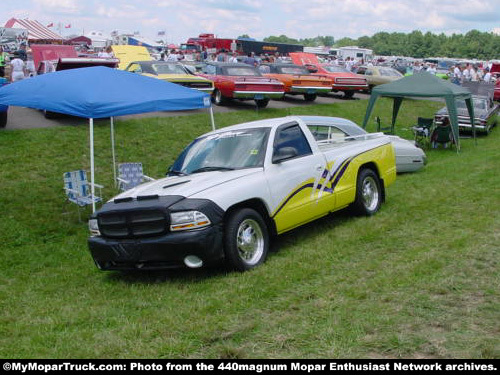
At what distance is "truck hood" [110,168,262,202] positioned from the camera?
6.05 metres

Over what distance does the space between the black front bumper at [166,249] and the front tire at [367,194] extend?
9.95 feet

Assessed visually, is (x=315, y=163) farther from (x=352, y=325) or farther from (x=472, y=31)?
(x=472, y=31)

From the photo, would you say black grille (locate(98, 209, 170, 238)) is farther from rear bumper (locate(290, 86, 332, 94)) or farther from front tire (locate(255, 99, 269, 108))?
rear bumper (locate(290, 86, 332, 94))

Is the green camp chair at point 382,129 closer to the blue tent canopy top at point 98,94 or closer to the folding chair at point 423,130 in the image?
the folding chair at point 423,130

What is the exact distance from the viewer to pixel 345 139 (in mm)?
8547

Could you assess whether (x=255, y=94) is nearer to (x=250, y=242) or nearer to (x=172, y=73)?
(x=172, y=73)

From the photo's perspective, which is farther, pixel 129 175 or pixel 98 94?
pixel 129 175

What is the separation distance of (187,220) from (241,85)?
13.5m

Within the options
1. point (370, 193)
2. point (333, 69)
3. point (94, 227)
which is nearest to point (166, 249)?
point (94, 227)

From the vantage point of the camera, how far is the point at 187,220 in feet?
18.7

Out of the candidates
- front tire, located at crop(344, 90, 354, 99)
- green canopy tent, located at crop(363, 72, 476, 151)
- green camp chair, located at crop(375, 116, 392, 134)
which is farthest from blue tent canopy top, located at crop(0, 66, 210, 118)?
front tire, located at crop(344, 90, 354, 99)
